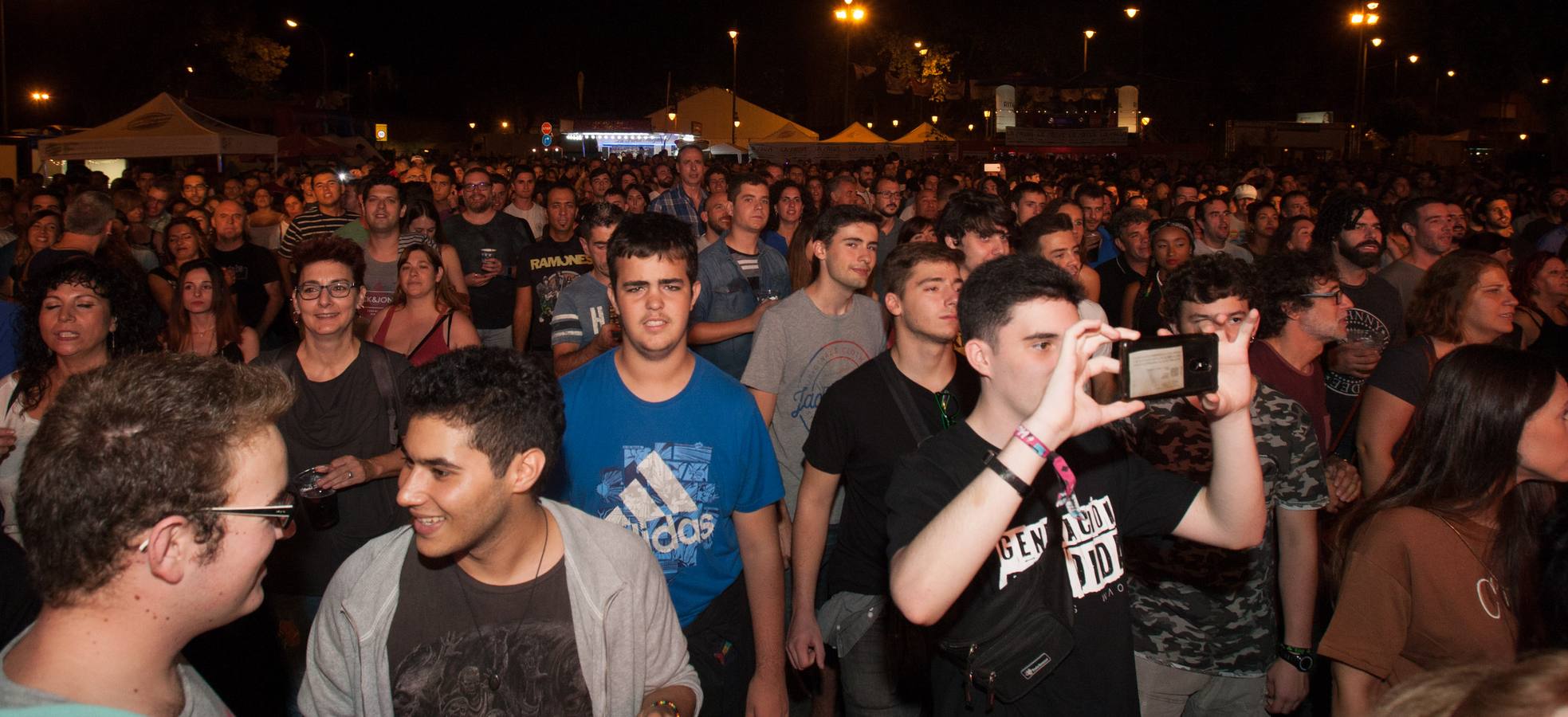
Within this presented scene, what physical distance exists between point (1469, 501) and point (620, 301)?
2686 mm

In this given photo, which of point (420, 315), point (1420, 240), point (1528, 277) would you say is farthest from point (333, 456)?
point (1528, 277)

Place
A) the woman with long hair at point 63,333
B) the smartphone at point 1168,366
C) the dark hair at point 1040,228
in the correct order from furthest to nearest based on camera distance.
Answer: the dark hair at point 1040,228
the woman with long hair at point 63,333
the smartphone at point 1168,366

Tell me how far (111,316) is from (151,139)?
1728 cm

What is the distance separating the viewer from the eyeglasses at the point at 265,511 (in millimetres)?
1914

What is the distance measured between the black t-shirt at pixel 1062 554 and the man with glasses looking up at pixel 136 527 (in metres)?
1.45

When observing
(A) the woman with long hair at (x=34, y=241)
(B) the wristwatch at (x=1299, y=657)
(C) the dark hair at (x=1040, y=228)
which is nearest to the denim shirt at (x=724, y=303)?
(C) the dark hair at (x=1040, y=228)

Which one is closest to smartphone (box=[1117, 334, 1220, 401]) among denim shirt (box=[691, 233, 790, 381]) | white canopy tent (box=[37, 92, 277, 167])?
denim shirt (box=[691, 233, 790, 381])

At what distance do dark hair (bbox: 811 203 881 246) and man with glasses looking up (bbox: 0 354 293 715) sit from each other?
11.6ft

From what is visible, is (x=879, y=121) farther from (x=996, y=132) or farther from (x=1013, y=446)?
(x=1013, y=446)

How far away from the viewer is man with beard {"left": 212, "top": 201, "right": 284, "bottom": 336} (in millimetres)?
7973

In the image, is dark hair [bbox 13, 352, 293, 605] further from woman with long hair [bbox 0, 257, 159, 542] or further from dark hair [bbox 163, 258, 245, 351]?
dark hair [bbox 163, 258, 245, 351]

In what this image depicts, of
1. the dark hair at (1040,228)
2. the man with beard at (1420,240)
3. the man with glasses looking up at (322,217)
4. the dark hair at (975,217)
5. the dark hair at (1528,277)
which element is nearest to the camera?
the dark hair at (975,217)

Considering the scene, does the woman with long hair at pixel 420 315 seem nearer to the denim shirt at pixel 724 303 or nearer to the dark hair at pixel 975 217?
the denim shirt at pixel 724 303

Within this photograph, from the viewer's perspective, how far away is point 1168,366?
219 cm
